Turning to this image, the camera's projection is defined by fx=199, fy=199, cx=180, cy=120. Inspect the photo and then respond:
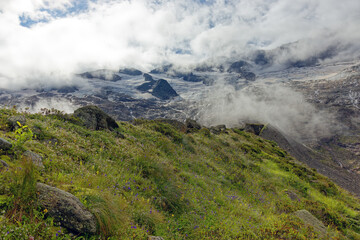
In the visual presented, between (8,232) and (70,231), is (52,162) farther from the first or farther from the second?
(8,232)

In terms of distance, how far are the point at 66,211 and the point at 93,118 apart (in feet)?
31.2

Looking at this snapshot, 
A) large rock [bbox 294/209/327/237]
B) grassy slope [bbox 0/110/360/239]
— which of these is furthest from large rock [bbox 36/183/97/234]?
large rock [bbox 294/209/327/237]

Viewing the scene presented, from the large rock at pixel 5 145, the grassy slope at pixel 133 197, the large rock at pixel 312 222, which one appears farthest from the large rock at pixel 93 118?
the large rock at pixel 312 222

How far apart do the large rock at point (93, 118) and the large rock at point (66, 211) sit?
830 centimetres

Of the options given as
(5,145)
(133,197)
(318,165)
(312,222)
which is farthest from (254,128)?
(5,145)

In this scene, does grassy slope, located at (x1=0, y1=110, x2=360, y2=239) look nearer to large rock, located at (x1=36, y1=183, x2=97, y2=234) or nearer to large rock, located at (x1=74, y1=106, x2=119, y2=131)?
large rock, located at (x1=36, y1=183, x2=97, y2=234)

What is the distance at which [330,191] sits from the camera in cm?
2144

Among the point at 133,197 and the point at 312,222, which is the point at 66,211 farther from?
the point at 312,222

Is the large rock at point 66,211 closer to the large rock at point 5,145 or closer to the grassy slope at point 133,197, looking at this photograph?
the grassy slope at point 133,197

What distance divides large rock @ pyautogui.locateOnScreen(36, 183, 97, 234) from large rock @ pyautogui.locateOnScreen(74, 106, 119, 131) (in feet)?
27.2

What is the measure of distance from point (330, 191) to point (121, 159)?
921 inches

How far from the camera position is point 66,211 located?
385 cm

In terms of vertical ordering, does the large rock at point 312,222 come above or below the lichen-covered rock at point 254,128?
above

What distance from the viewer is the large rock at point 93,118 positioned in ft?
39.8
